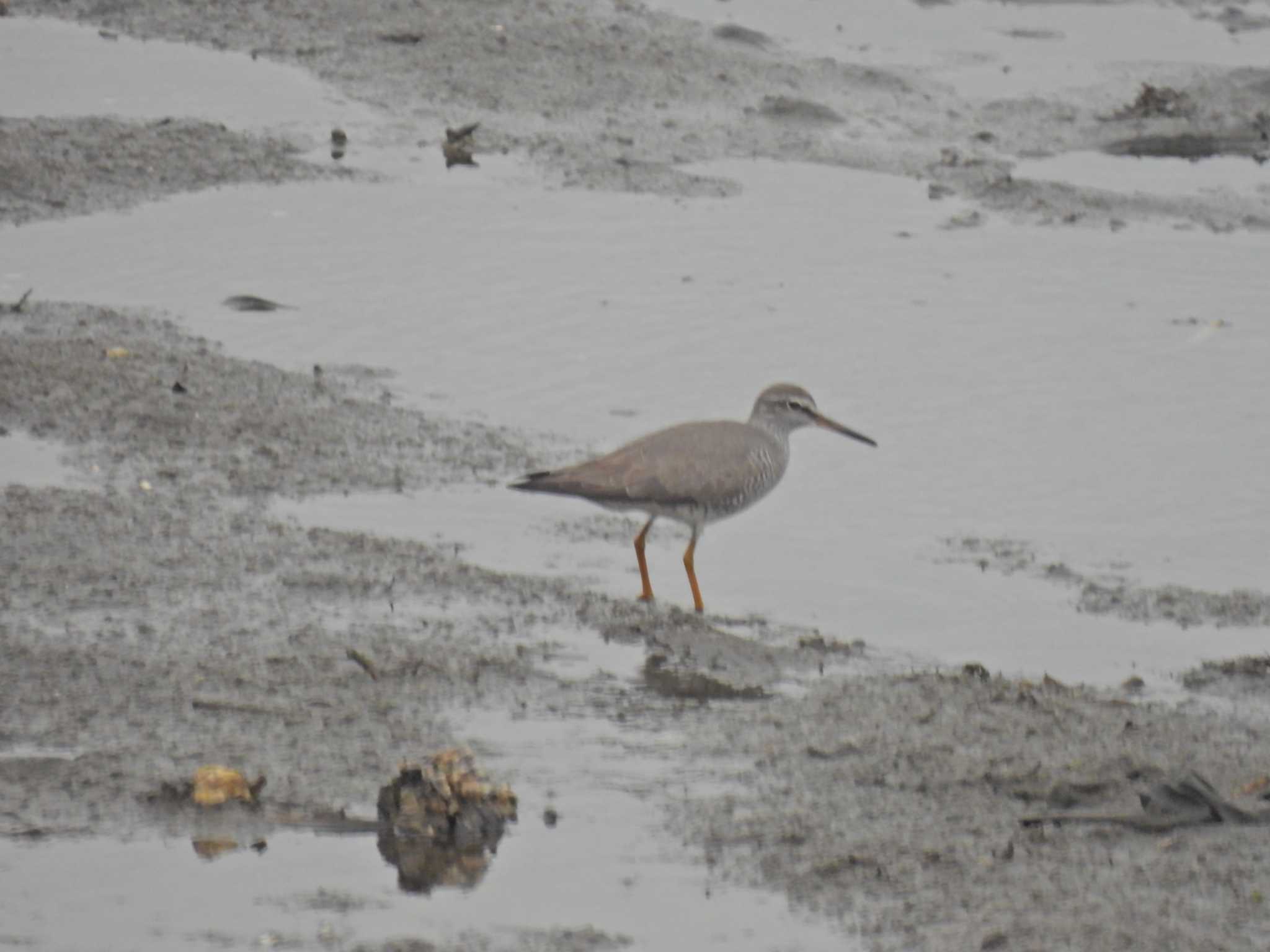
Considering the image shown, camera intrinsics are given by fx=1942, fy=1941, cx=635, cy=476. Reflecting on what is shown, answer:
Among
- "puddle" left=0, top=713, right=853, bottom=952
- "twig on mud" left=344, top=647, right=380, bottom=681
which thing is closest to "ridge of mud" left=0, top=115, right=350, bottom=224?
"twig on mud" left=344, top=647, right=380, bottom=681

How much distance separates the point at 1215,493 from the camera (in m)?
8.68

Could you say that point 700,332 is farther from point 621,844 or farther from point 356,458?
point 621,844

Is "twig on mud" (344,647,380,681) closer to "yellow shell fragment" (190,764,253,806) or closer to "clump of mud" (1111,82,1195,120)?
"yellow shell fragment" (190,764,253,806)

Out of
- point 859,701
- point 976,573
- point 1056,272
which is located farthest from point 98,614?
point 1056,272

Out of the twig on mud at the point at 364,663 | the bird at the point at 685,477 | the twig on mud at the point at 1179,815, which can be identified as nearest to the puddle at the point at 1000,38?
the bird at the point at 685,477

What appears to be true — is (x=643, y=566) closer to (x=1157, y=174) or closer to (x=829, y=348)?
(x=829, y=348)

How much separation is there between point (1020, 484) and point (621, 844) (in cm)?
392

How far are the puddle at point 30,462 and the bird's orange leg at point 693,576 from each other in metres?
2.57

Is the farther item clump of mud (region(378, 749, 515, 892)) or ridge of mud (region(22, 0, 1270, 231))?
ridge of mud (region(22, 0, 1270, 231))

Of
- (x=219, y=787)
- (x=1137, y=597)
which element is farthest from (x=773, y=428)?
(x=219, y=787)

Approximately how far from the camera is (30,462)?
322 inches

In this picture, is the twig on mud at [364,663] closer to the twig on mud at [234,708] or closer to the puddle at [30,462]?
the twig on mud at [234,708]

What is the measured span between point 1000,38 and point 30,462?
976cm

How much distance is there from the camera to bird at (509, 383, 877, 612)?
7922 millimetres
